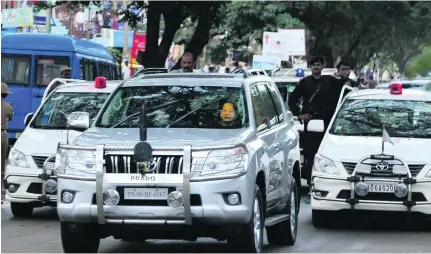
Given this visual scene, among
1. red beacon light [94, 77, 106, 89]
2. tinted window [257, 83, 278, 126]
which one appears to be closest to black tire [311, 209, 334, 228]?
tinted window [257, 83, 278, 126]

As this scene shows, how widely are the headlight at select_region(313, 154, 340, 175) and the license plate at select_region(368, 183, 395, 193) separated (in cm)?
43

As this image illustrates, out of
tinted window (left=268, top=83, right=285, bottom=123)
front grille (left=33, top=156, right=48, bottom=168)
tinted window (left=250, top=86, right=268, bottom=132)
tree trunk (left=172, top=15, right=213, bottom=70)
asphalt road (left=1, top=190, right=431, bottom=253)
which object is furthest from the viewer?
tree trunk (left=172, top=15, right=213, bottom=70)

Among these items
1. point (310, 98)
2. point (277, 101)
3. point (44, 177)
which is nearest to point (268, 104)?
point (277, 101)

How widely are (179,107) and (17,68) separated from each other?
16.9m

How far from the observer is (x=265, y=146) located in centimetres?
966

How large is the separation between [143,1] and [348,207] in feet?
51.8

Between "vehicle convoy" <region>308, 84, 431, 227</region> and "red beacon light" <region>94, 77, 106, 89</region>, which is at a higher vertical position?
"red beacon light" <region>94, 77, 106, 89</region>

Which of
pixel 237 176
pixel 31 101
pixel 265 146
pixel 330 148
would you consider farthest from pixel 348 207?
pixel 31 101

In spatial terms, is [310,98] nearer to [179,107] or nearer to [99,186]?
[179,107]

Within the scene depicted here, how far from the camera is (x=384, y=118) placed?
1296 cm

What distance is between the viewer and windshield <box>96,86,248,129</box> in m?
9.70

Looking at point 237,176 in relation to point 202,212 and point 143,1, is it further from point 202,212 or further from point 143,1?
point 143,1

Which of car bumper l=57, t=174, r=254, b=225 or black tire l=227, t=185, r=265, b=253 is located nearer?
car bumper l=57, t=174, r=254, b=225

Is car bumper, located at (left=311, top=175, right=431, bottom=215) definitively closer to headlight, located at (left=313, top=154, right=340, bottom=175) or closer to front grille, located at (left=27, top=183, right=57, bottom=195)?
headlight, located at (left=313, top=154, right=340, bottom=175)
